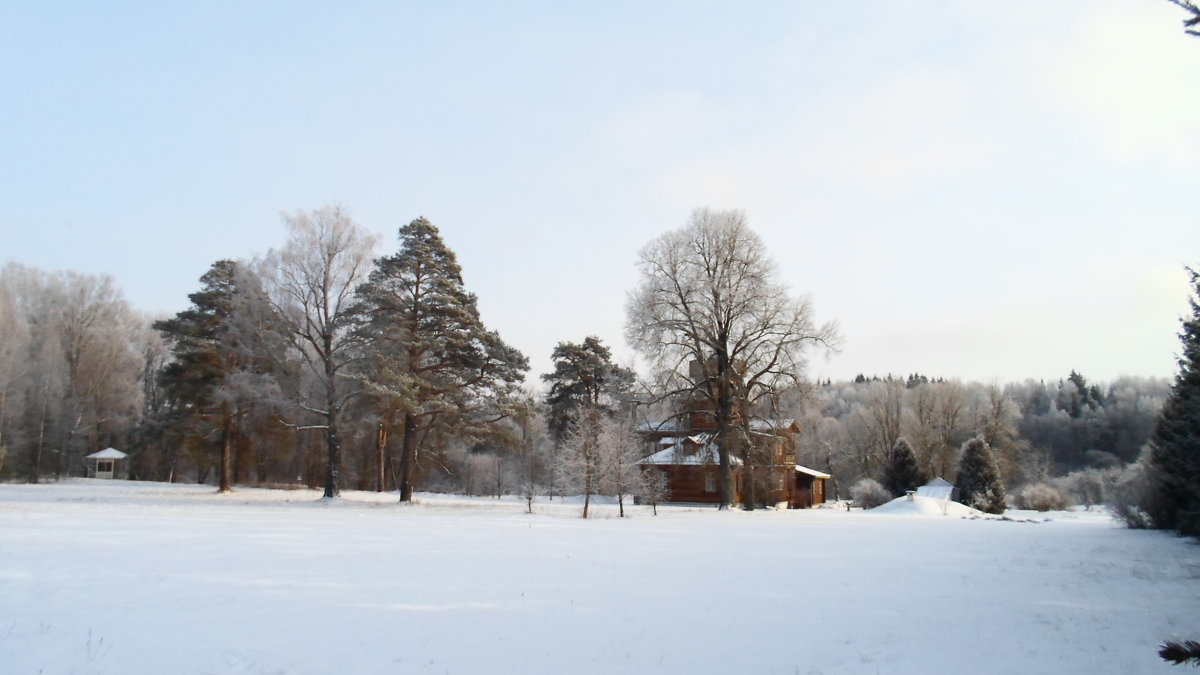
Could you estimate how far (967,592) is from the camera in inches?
456

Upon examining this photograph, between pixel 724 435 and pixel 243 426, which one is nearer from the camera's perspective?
pixel 724 435

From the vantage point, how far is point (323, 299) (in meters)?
31.9

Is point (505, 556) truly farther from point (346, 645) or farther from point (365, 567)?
point (346, 645)

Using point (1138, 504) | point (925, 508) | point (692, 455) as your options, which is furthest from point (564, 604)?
point (925, 508)

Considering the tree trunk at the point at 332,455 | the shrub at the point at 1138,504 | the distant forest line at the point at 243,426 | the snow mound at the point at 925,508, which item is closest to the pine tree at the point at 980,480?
the snow mound at the point at 925,508

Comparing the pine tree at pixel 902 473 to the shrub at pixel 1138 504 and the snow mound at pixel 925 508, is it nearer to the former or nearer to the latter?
the snow mound at pixel 925 508

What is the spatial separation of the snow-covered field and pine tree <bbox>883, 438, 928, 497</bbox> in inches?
1263

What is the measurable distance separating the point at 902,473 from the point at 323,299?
38.2 m

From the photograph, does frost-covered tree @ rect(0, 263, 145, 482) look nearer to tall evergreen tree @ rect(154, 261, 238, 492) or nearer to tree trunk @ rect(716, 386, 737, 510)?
tall evergreen tree @ rect(154, 261, 238, 492)

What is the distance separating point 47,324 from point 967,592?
201ft

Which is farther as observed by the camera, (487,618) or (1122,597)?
(1122,597)

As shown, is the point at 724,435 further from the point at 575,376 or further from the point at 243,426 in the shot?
the point at 243,426

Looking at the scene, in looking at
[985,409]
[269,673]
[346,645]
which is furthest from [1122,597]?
[985,409]

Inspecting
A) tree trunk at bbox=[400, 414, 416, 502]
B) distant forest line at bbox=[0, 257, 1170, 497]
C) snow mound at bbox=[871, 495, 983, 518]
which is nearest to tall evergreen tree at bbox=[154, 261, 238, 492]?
distant forest line at bbox=[0, 257, 1170, 497]
